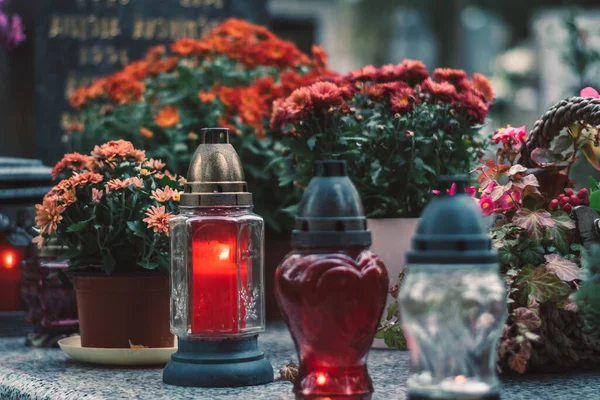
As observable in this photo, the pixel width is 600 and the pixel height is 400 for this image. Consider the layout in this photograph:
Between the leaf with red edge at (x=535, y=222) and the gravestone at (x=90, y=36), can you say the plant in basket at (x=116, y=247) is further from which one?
the gravestone at (x=90, y=36)

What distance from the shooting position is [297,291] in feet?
6.07

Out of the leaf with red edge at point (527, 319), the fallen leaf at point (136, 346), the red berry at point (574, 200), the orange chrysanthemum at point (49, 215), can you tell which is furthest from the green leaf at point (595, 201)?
the orange chrysanthemum at point (49, 215)

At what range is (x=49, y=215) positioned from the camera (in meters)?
2.57

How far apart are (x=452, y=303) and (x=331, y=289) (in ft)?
0.97

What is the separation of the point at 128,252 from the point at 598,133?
1128 mm

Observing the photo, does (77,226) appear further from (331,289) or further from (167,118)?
(167,118)

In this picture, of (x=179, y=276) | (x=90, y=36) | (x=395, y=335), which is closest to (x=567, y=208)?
(x=395, y=335)

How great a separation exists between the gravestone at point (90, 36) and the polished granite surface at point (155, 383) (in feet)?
5.79

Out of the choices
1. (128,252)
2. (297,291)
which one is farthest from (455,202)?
(128,252)

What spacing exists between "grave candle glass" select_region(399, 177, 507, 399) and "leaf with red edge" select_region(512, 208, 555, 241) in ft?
2.30

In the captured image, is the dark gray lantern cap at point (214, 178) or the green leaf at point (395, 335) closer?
the dark gray lantern cap at point (214, 178)

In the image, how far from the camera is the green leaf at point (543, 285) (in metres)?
2.21

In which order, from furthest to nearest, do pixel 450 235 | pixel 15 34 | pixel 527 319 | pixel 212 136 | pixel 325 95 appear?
pixel 15 34 < pixel 325 95 < pixel 212 136 < pixel 527 319 < pixel 450 235

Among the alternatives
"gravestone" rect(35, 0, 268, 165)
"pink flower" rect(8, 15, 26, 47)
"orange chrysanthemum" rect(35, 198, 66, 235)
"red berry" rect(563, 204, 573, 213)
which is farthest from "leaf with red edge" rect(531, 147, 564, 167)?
"gravestone" rect(35, 0, 268, 165)
